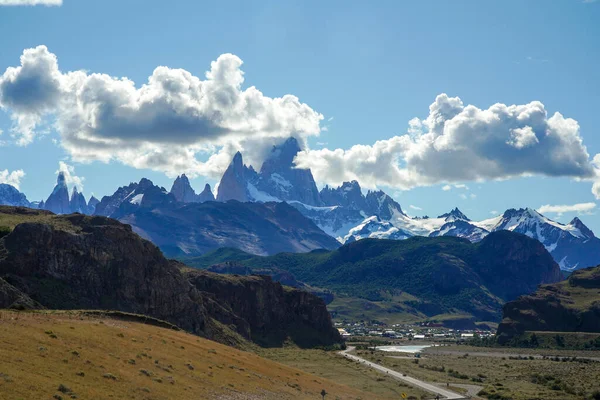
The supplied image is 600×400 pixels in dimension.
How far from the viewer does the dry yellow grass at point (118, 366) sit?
154ft

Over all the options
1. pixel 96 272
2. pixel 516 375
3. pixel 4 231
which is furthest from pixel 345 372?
pixel 4 231

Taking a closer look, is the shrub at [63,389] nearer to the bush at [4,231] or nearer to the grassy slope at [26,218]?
the bush at [4,231]

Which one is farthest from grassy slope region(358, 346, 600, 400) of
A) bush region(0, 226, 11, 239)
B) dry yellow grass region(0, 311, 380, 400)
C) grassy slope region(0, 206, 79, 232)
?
bush region(0, 226, 11, 239)

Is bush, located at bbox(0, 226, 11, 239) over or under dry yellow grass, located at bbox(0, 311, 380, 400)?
over

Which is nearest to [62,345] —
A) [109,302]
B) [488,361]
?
[109,302]

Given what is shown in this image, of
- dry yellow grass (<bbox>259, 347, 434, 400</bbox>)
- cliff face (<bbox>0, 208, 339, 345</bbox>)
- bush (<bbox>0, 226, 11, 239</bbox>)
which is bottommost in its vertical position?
dry yellow grass (<bbox>259, 347, 434, 400</bbox>)

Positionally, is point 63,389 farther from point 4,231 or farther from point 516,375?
point 516,375

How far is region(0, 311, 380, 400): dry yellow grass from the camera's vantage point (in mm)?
46812

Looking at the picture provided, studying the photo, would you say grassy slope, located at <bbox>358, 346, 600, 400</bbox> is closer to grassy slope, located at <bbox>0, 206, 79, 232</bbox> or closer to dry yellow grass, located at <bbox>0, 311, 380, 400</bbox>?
dry yellow grass, located at <bbox>0, 311, 380, 400</bbox>

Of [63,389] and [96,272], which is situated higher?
[96,272]

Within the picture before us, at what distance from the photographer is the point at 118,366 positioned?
55.0 m

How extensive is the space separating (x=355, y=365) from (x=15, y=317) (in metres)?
90.6

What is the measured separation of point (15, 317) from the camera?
60906mm

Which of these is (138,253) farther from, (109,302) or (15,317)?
(15,317)
